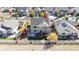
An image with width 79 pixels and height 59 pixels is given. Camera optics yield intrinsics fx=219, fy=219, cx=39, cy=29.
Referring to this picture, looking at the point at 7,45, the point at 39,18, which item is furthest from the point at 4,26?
the point at 39,18

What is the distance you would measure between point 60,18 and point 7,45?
560 millimetres

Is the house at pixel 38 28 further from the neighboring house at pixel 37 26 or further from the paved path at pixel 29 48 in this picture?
the paved path at pixel 29 48

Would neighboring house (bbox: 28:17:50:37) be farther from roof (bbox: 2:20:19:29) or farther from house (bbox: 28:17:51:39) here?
roof (bbox: 2:20:19:29)

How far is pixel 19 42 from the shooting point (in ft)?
6.72

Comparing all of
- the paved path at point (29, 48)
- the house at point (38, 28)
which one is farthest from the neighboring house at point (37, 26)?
the paved path at point (29, 48)

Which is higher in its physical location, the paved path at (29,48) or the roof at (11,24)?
the roof at (11,24)

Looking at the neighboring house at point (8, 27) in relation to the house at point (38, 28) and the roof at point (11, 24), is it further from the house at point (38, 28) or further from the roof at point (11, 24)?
the house at point (38, 28)

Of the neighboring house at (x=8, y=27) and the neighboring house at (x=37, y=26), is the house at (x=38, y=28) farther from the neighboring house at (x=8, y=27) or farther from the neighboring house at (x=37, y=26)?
the neighboring house at (x=8, y=27)

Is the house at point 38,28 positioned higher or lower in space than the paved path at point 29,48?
higher

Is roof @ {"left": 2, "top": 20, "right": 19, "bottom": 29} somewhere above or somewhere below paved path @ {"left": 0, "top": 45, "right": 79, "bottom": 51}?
above

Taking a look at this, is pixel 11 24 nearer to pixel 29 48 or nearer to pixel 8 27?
pixel 8 27

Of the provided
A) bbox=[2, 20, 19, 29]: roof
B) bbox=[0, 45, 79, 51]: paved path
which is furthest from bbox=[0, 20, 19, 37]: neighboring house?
bbox=[0, 45, 79, 51]: paved path
